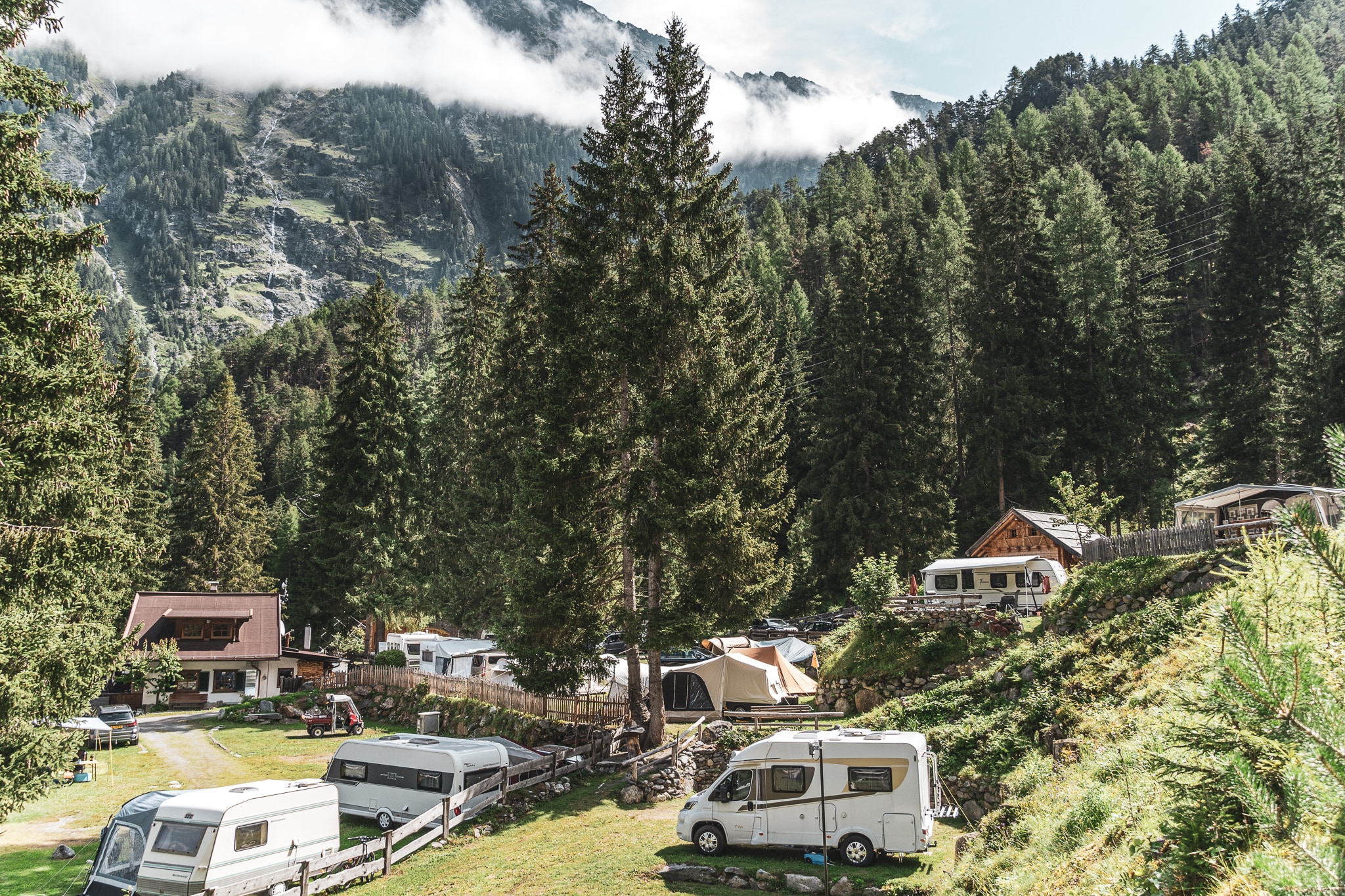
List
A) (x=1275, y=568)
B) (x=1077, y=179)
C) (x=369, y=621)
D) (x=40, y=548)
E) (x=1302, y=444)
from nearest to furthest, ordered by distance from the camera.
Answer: (x=1275, y=568) < (x=40, y=548) < (x=1302, y=444) < (x=369, y=621) < (x=1077, y=179)

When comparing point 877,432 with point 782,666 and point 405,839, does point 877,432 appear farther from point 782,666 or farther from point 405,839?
point 405,839

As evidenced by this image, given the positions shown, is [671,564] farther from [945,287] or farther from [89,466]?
[945,287]

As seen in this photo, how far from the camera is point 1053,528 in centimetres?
3588

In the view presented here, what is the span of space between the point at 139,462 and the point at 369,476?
12005 millimetres

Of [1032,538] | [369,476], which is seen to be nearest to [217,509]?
[369,476]

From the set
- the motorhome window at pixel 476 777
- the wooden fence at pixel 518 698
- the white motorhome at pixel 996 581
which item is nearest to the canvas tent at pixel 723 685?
the wooden fence at pixel 518 698

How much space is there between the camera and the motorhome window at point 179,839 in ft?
46.2

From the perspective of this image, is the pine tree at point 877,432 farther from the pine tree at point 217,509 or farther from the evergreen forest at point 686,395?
the pine tree at point 217,509

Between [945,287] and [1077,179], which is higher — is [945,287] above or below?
below

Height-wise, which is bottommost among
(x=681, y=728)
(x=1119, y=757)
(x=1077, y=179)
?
(x=681, y=728)

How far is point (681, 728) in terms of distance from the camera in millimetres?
24234

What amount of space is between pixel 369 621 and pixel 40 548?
35.4m

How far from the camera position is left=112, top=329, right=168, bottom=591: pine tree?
38094mm

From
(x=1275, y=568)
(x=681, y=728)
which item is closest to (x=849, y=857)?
(x=681, y=728)
